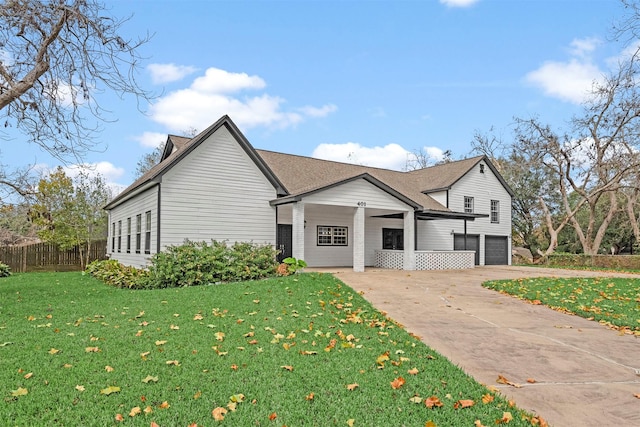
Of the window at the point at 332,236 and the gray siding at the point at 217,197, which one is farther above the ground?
the gray siding at the point at 217,197

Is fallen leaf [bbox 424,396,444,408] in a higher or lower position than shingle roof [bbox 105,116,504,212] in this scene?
lower

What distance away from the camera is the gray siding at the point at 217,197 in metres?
14.5

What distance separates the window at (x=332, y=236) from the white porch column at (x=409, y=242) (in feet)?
10.8

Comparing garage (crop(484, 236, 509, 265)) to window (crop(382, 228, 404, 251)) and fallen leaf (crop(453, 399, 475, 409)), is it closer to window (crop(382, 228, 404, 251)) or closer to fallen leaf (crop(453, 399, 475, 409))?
window (crop(382, 228, 404, 251))

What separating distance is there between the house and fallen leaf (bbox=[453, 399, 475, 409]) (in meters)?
Result: 11.5

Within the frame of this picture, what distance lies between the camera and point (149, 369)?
473 centimetres

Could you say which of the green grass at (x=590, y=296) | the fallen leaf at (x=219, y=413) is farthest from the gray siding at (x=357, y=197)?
the fallen leaf at (x=219, y=413)

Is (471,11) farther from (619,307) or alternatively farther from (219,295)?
(219,295)

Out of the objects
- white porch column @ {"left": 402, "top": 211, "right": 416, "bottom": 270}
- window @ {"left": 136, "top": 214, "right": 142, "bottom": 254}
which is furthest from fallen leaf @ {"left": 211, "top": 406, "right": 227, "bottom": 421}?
white porch column @ {"left": 402, "top": 211, "right": 416, "bottom": 270}

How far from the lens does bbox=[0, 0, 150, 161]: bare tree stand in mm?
8625

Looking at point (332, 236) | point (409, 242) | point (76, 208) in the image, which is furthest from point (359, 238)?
point (76, 208)

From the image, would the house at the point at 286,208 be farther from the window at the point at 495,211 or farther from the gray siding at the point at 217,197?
the window at the point at 495,211

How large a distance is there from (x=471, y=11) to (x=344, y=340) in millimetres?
11034

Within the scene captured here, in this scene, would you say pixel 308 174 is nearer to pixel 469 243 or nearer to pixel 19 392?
pixel 469 243
